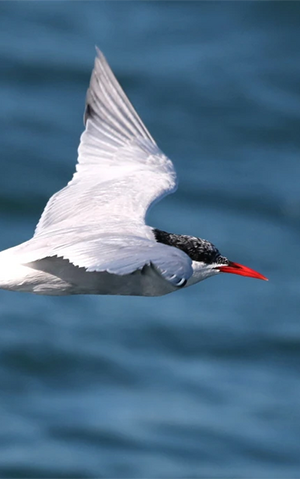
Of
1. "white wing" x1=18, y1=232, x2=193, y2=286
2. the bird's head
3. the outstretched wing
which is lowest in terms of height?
"white wing" x1=18, y1=232, x2=193, y2=286

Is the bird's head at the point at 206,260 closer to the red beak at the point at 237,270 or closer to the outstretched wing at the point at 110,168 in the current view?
the red beak at the point at 237,270

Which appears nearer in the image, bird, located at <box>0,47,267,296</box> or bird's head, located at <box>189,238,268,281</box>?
bird, located at <box>0,47,267,296</box>

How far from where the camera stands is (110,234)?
821 cm

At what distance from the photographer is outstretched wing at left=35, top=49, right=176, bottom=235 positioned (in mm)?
9250

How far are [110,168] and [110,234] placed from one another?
5.90 feet

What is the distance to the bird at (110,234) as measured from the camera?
7.43 meters

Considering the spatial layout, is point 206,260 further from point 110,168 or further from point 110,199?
point 110,168

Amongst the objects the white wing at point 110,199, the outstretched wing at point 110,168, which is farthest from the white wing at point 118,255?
the outstretched wing at point 110,168

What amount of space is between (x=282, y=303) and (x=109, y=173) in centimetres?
417

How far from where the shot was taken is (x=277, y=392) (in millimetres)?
13000

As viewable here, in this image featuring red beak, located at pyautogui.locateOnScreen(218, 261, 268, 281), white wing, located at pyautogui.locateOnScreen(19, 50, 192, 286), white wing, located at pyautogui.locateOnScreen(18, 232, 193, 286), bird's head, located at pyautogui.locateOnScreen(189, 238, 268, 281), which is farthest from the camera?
red beak, located at pyautogui.locateOnScreen(218, 261, 268, 281)

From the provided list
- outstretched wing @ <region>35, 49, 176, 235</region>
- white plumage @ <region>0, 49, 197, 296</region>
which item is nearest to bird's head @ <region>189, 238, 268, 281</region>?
white plumage @ <region>0, 49, 197, 296</region>

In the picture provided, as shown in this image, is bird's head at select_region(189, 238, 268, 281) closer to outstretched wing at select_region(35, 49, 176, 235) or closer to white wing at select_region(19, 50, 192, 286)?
white wing at select_region(19, 50, 192, 286)

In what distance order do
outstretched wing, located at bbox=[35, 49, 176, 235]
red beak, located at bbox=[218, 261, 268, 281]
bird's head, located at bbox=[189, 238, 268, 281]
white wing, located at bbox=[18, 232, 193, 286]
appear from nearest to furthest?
white wing, located at bbox=[18, 232, 193, 286] → bird's head, located at bbox=[189, 238, 268, 281] → red beak, located at bbox=[218, 261, 268, 281] → outstretched wing, located at bbox=[35, 49, 176, 235]
